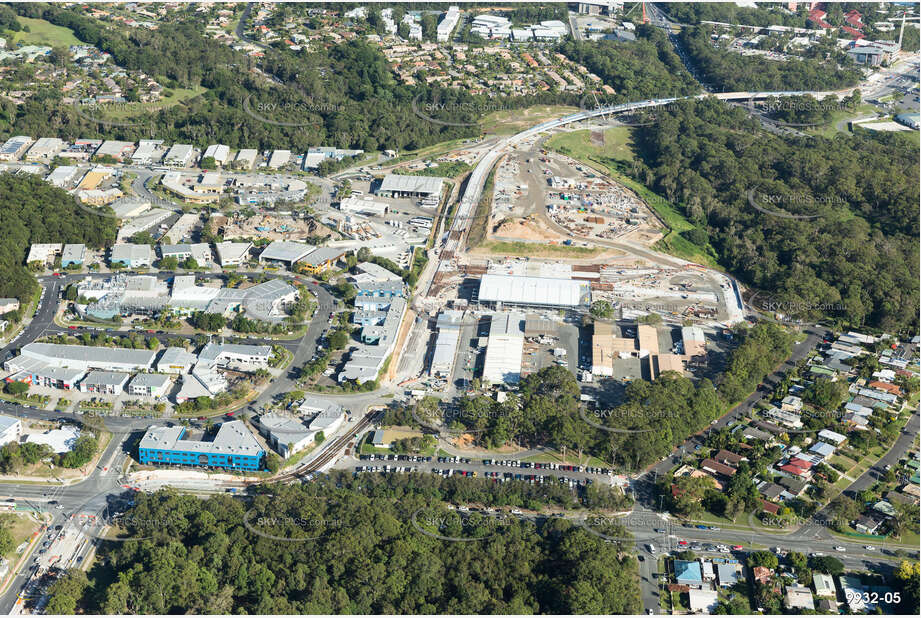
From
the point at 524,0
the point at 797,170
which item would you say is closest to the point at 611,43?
the point at 524,0

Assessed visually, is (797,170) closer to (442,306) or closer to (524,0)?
(442,306)

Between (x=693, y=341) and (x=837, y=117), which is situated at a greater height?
(x=837, y=117)

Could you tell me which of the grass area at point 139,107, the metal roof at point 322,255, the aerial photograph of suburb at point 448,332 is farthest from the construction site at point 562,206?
the grass area at point 139,107

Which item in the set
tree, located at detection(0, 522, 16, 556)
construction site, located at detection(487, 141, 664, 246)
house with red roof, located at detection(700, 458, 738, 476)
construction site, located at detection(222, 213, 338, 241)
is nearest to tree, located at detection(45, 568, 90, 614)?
tree, located at detection(0, 522, 16, 556)

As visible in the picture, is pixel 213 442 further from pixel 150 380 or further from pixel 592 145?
pixel 592 145

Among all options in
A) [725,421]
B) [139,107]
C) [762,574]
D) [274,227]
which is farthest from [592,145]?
[762,574]

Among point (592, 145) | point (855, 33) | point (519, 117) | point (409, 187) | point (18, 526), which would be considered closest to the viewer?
point (18, 526)

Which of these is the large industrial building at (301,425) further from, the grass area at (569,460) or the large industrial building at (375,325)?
the grass area at (569,460)

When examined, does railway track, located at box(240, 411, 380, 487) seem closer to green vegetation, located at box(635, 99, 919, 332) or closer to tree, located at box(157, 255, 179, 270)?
tree, located at box(157, 255, 179, 270)
